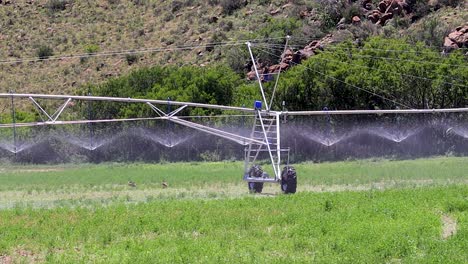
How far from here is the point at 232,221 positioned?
26.2m

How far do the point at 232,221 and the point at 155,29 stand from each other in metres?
71.1

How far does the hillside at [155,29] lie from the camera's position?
8181 cm

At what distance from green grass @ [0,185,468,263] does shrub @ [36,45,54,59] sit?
203 feet

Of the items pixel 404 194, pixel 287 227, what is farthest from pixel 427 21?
pixel 287 227

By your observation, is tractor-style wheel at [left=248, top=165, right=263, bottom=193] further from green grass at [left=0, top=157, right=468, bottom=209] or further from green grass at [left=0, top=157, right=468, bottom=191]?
green grass at [left=0, top=157, right=468, bottom=191]

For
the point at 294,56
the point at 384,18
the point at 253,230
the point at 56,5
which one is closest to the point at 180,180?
the point at 253,230

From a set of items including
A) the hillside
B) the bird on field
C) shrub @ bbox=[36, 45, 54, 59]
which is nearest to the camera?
the bird on field

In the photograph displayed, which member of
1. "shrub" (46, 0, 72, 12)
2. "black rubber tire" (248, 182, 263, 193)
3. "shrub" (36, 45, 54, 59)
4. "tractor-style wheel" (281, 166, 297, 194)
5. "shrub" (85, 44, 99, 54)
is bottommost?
"shrub" (36, 45, 54, 59)

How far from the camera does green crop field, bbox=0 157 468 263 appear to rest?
2105 centimetres

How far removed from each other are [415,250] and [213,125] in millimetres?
39382

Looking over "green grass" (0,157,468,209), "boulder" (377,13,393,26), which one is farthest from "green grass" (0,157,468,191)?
"boulder" (377,13,393,26)

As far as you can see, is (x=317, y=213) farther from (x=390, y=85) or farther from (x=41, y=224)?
(x=390, y=85)

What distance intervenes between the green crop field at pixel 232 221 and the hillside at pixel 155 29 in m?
36.8

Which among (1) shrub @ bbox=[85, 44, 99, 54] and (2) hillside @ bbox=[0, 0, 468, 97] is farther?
(1) shrub @ bbox=[85, 44, 99, 54]
